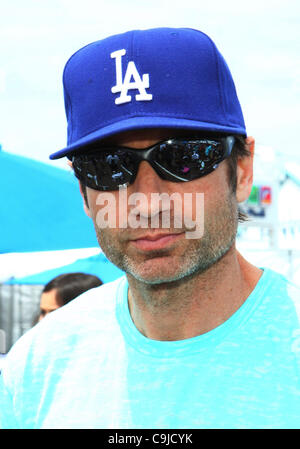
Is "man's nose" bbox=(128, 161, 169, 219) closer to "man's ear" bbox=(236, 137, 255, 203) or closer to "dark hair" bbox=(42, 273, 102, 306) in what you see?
"man's ear" bbox=(236, 137, 255, 203)

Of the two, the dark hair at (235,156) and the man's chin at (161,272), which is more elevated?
the dark hair at (235,156)

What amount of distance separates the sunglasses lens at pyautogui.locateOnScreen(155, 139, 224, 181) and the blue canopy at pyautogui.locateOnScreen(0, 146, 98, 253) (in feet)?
8.21

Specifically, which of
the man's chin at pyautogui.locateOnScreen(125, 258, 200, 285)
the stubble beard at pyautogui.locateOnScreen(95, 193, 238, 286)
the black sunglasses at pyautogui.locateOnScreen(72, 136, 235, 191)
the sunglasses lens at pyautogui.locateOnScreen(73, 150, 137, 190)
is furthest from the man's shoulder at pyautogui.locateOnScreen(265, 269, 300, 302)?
the sunglasses lens at pyautogui.locateOnScreen(73, 150, 137, 190)

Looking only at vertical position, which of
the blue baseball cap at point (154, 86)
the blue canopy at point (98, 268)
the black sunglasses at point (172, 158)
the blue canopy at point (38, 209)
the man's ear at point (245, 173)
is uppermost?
the blue baseball cap at point (154, 86)

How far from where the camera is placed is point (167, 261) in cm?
136

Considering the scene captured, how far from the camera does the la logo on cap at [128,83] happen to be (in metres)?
1.36

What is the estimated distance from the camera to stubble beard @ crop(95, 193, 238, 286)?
4.47 feet

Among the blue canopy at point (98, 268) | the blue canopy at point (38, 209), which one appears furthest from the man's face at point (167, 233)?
the blue canopy at point (98, 268)

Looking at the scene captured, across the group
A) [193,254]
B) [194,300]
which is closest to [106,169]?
[193,254]

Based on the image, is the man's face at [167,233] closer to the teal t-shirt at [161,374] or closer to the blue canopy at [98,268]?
the teal t-shirt at [161,374]

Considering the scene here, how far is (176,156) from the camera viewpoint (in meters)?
1.40

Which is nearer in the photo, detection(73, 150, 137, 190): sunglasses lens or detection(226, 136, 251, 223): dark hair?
detection(73, 150, 137, 190): sunglasses lens

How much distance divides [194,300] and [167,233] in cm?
22
